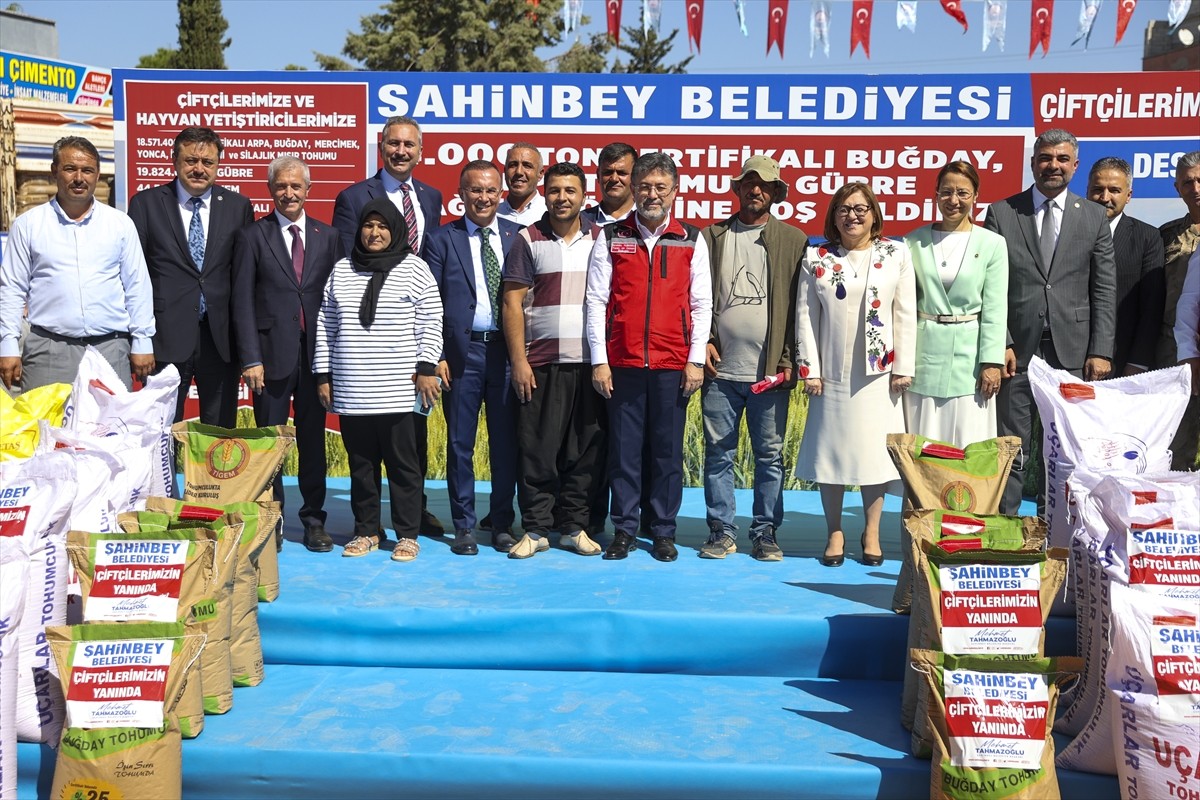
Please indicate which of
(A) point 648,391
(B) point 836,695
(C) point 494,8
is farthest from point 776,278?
(C) point 494,8

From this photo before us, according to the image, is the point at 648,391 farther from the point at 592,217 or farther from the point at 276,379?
the point at 276,379

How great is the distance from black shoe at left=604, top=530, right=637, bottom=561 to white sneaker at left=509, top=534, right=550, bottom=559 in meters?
0.28

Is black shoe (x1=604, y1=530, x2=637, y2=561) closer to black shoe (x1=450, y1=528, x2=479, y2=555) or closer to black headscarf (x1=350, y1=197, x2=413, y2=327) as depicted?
black shoe (x1=450, y1=528, x2=479, y2=555)

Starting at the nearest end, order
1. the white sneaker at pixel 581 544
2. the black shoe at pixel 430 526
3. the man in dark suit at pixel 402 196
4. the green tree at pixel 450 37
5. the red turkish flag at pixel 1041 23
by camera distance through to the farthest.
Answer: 1. the white sneaker at pixel 581 544
2. the man in dark suit at pixel 402 196
3. the black shoe at pixel 430 526
4. the red turkish flag at pixel 1041 23
5. the green tree at pixel 450 37

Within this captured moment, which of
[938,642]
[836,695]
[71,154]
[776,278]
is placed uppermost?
[71,154]

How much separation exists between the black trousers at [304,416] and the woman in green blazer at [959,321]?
2.47m

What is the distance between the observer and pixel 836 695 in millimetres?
3621

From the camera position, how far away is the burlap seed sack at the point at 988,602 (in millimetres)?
3094

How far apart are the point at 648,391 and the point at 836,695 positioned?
143cm

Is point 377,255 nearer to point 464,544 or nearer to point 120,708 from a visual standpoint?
point 464,544

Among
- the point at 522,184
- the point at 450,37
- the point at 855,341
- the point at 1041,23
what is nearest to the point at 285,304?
the point at 522,184

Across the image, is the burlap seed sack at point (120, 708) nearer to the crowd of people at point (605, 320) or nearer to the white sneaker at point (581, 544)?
the crowd of people at point (605, 320)

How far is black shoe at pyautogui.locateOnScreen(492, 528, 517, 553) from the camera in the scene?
4715mm


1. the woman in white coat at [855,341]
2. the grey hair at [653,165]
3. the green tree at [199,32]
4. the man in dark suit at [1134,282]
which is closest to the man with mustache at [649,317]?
the grey hair at [653,165]
